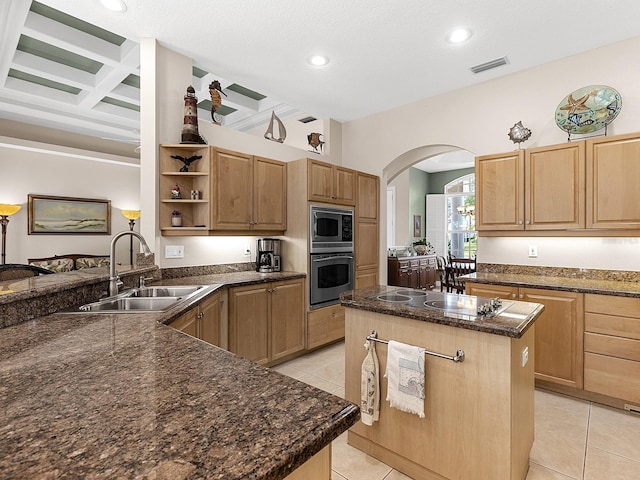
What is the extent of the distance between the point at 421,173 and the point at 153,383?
936cm

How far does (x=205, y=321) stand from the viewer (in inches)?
95.7

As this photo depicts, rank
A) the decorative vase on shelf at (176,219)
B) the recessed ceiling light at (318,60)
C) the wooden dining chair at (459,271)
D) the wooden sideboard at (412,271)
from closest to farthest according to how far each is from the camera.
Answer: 1. the decorative vase on shelf at (176,219)
2. the recessed ceiling light at (318,60)
3. the wooden dining chair at (459,271)
4. the wooden sideboard at (412,271)

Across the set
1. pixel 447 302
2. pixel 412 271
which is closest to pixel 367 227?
pixel 447 302

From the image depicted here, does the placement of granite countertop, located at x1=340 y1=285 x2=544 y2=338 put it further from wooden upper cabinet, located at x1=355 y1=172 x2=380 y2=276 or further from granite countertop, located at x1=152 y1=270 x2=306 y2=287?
wooden upper cabinet, located at x1=355 y1=172 x2=380 y2=276

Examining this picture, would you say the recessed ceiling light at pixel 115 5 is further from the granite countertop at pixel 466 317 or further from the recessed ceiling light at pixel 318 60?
the granite countertop at pixel 466 317

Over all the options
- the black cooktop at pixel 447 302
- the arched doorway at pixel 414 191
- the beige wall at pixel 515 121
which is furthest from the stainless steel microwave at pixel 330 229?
the arched doorway at pixel 414 191

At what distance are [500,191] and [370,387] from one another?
2389mm

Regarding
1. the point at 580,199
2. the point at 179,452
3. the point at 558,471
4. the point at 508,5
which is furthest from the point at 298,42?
the point at 558,471

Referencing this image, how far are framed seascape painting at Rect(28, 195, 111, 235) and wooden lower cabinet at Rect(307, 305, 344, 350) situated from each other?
16.0ft

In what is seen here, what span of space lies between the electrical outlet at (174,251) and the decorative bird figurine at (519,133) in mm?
3374

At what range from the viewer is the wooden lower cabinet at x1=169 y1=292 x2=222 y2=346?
205 cm

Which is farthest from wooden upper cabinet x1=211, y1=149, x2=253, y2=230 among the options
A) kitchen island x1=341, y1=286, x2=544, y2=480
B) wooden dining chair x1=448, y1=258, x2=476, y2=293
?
wooden dining chair x1=448, y1=258, x2=476, y2=293

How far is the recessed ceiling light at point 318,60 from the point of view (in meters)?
3.17

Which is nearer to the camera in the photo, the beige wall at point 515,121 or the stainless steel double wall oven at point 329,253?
the beige wall at point 515,121
